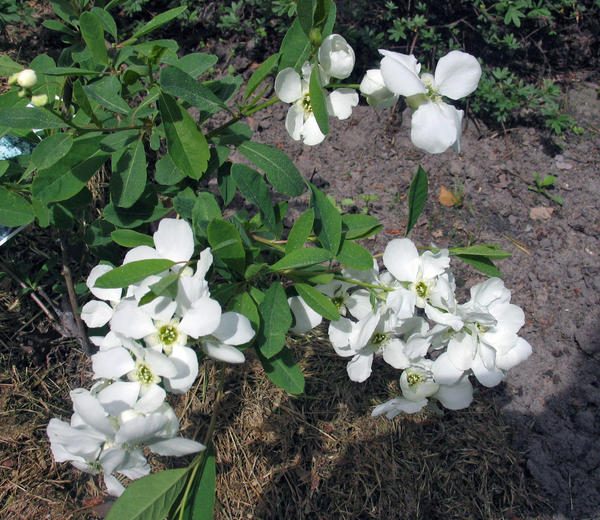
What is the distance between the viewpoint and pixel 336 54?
3.62 ft

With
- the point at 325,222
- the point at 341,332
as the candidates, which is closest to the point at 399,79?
the point at 325,222

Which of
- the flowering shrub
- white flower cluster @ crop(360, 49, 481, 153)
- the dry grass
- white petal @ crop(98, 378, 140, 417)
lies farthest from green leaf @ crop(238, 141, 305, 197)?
the dry grass

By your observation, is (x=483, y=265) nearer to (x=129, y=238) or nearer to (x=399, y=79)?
(x=399, y=79)

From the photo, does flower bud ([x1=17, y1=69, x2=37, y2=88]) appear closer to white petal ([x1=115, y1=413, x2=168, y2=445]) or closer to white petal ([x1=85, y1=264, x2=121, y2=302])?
white petal ([x1=85, y1=264, x2=121, y2=302])

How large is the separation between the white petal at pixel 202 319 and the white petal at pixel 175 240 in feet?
0.50

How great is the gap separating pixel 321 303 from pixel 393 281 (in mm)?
189

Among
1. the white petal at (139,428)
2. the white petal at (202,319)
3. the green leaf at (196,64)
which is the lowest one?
the white petal at (139,428)

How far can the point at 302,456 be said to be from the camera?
1.97 m

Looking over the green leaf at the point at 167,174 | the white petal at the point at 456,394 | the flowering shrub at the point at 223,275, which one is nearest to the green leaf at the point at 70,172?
the flowering shrub at the point at 223,275

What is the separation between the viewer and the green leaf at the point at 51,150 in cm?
114

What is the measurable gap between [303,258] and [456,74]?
0.52 meters

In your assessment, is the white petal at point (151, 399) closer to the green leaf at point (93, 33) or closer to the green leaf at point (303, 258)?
the green leaf at point (303, 258)

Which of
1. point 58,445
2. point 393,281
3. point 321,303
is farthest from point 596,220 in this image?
point 58,445

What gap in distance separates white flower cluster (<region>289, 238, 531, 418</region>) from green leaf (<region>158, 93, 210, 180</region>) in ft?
1.49
